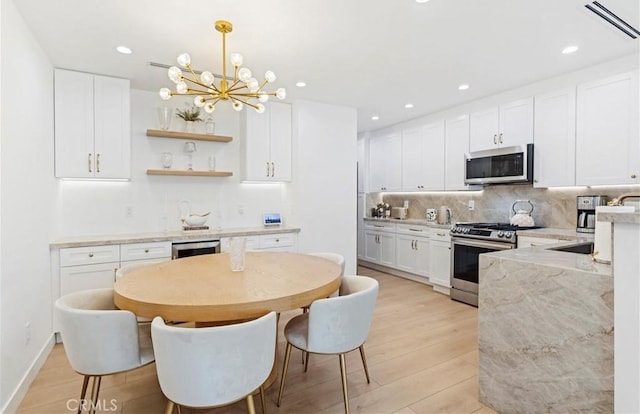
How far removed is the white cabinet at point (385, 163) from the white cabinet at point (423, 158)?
140 mm

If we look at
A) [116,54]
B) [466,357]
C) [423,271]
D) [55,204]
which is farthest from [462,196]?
[55,204]

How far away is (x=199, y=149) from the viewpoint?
4133 millimetres

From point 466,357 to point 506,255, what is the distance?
115 centimetres

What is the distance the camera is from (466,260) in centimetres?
397

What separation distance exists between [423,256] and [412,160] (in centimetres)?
154

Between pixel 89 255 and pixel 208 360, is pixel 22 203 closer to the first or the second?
pixel 89 255

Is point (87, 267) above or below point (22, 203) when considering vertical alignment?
below

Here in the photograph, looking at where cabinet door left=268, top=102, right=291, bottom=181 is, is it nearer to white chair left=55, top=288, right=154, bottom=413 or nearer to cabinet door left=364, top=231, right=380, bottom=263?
cabinet door left=364, top=231, right=380, bottom=263

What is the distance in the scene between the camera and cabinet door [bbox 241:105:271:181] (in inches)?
162

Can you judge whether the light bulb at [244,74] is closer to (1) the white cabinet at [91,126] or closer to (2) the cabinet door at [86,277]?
(1) the white cabinet at [91,126]

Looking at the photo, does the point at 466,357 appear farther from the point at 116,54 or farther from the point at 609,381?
the point at 116,54

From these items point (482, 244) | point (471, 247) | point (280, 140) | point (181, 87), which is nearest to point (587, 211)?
point (482, 244)

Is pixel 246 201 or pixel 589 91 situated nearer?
pixel 589 91

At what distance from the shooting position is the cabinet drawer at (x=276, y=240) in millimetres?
3942
